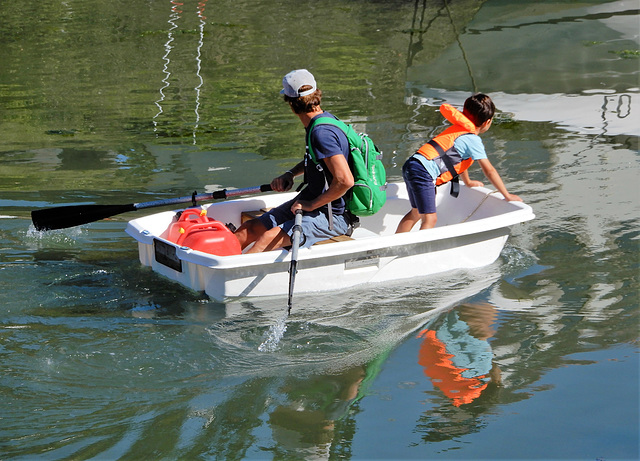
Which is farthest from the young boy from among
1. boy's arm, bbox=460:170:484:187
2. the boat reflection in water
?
the boat reflection in water

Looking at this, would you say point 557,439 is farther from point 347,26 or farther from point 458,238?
point 347,26

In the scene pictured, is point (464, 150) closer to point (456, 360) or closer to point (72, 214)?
point (456, 360)

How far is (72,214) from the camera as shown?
6051 millimetres

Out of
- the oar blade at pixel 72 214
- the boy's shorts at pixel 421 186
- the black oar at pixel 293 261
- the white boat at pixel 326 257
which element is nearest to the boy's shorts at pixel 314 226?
the white boat at pixel 326 257

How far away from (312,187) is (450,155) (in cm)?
118

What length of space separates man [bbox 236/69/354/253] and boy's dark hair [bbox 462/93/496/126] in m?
1.22

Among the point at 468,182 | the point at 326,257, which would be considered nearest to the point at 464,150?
the point at 468,182

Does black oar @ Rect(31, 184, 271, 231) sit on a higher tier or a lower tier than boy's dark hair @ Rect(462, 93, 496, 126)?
lower

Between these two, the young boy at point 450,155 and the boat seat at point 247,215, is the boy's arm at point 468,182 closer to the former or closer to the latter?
the young boy at point 450,155

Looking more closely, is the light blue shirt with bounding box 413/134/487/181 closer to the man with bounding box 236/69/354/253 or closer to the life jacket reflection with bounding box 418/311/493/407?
the man with bounding box 236/69/354/253

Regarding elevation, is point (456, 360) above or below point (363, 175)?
below

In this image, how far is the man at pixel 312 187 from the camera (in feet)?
16.5

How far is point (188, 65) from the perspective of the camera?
1434 cm

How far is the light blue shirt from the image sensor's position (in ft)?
19.4
